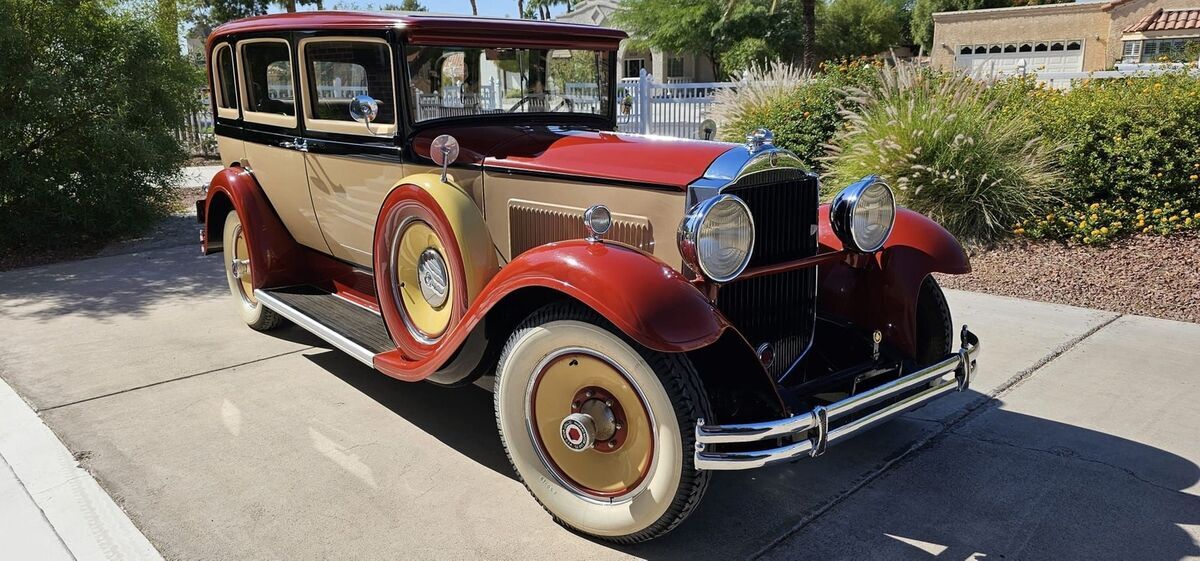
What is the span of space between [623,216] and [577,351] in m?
0.62

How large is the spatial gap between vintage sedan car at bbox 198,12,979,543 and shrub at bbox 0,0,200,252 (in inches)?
139

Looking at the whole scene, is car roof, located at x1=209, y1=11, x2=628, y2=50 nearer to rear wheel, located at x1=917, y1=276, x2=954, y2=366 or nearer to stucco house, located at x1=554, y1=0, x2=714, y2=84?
rear wheel, located at x1=917, y1=276, x2=954, y2=366

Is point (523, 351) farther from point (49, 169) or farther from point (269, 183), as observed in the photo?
point (49, 169)

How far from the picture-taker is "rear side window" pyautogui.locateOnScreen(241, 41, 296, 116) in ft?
14.4

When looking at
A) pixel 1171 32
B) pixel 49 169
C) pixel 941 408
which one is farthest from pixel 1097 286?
pixel 1171 32

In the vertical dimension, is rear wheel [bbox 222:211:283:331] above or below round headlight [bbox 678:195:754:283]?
below

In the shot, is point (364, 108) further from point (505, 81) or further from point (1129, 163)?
point (1129, 163)

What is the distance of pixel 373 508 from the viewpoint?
2.98 meters

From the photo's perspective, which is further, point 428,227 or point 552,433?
point 428,227

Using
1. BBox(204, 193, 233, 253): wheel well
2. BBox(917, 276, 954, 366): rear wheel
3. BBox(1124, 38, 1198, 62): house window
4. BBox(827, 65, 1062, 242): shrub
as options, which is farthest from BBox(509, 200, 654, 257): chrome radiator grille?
BBox(1124, 38, 1198, 62): house window

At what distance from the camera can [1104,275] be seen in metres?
5.95

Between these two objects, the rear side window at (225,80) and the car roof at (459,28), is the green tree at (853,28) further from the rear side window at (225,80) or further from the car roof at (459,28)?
the car roof at (459,28)

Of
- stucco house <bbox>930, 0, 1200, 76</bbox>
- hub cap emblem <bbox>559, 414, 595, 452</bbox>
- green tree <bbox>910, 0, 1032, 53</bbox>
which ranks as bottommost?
hub cap emblem <bbox>559, 414, 595, 452</bbox>

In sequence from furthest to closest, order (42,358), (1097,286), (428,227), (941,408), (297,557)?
(1097,286)
(42,358)
(941,408)
(428,227)
(297,557)
